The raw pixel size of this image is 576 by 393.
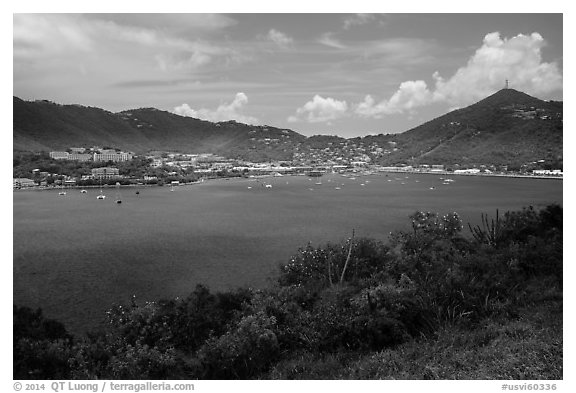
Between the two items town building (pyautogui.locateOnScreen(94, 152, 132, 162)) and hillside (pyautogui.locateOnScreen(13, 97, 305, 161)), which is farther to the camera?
town building (pyautogui.locateOnScreen(94, 152, 132, 162))

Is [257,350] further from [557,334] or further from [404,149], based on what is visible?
[404,149]

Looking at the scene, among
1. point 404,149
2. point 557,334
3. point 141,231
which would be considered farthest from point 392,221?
point 404,149

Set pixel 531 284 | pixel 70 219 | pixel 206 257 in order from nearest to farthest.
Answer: pixel 531 284, pixel 206 257, pixel 70 219

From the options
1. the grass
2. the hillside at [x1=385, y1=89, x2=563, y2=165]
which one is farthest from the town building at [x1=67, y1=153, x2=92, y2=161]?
the grass

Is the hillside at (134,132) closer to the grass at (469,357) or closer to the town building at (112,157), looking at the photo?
the town building at (112,157)

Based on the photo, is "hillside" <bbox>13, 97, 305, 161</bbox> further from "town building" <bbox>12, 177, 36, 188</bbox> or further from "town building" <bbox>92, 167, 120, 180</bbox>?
"town building" <bbox>92, 167, 120, 180</bbox>
